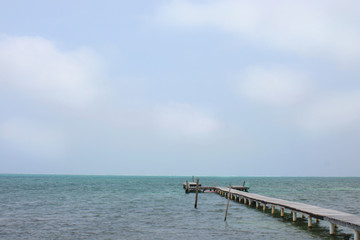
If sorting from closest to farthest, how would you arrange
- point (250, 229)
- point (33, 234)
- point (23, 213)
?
1. point (33, 234)
2. point (250, 229)
3. point (23, 213)

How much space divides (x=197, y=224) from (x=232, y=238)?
204 inches

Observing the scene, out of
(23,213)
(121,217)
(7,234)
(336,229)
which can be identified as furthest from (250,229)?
(23,213)

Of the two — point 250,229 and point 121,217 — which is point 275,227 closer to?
point 250,229

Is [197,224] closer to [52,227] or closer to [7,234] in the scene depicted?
[52,227]

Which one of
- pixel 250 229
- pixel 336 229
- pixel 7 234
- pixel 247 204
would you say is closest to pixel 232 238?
pixel 250 229

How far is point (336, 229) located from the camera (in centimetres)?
2056

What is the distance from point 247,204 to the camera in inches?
1428

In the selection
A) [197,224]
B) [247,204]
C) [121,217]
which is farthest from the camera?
[247,204]

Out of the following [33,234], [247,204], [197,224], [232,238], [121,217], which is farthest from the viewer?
[247,204]

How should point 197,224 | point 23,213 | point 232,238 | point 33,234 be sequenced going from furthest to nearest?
1. point 23,213
2. point 197,224
3. point 33,234
4. point 232,238

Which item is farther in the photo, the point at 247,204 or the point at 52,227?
the point at 247,204

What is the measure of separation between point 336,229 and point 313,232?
1.55 m

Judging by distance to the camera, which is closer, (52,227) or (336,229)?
(336,229)

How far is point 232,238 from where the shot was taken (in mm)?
18922
